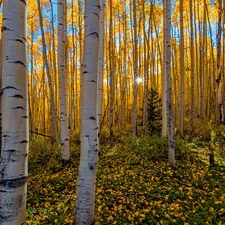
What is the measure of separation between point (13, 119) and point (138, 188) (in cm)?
314

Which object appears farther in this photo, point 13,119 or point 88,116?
point 88,116

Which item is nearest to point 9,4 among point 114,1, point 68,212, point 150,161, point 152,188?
point 68,212

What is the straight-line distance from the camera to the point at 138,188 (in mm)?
3768

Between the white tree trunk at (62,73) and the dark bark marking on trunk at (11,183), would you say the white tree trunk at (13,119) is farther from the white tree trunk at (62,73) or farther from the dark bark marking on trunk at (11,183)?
the white tree trunk at (62,73)

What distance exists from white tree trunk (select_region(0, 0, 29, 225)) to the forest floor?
1352 millimetres

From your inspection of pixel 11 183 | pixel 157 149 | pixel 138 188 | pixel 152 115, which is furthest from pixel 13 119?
pixel 152 115

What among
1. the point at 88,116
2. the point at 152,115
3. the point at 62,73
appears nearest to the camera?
the point at 88,116

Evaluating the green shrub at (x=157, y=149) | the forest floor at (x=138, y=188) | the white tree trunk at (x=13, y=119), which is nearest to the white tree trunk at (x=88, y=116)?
the forest floor at (x=138, y=188)

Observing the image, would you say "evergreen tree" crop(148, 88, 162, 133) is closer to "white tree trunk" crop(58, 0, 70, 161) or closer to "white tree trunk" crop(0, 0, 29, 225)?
"white tree trunk" crop(58, 0, 70, 161)

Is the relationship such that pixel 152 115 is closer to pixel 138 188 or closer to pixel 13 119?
pixel 138 188

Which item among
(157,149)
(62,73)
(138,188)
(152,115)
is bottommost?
(138,188)

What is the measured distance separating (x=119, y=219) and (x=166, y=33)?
4331mm

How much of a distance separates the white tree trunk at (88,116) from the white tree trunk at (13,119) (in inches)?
35.5

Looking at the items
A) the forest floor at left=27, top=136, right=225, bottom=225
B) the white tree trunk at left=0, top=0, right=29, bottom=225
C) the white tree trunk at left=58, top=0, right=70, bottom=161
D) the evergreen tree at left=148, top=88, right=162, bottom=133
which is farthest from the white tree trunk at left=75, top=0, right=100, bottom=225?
the evergreen tree at left=148, top=88, right=162, bottom=133
